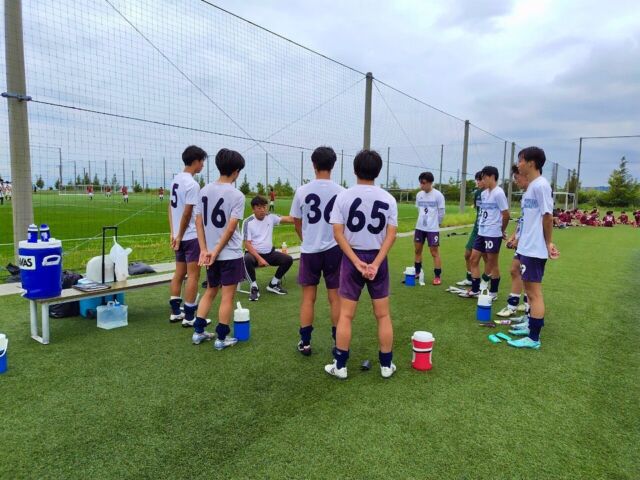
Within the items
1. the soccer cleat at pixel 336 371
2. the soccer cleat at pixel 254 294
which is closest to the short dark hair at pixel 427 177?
the soccer cleat at pixel 254 294

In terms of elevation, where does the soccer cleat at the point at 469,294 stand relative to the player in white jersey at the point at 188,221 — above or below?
below

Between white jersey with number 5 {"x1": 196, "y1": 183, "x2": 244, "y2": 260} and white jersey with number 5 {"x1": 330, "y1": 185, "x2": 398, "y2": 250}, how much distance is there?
3.26 ft

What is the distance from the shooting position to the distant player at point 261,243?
5852mm

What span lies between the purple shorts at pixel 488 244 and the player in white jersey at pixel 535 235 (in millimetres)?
1422

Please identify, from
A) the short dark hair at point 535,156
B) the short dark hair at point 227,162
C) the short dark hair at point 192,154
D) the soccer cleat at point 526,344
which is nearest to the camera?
the short dark hair at point 227,162

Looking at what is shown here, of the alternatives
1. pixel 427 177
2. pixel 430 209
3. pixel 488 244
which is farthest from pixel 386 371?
pixel 427 177

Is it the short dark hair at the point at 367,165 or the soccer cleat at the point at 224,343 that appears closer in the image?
the short dark hair at the point at 367,165

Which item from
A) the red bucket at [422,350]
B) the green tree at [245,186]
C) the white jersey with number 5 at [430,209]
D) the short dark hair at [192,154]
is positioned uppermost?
the short dark hair at [192,154]

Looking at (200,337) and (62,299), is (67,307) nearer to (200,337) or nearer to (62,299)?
(62,299)

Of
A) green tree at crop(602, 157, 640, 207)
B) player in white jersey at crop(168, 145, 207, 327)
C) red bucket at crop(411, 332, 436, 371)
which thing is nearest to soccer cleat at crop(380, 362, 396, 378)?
red bucket at crop(411, 332, 436, 371)

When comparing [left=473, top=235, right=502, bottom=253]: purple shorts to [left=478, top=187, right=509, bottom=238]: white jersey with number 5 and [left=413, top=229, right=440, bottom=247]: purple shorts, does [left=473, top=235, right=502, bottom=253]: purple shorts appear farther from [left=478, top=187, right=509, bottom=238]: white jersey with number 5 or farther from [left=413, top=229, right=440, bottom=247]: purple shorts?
[left=413, top=229, right=440, bottom=247]: purple shorts

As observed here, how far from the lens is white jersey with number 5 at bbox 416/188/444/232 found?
20.8ft

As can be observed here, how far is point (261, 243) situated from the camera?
600cm

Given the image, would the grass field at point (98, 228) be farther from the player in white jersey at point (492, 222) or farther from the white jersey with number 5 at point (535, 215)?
the white jersey with number 5 at point (535, 215)
